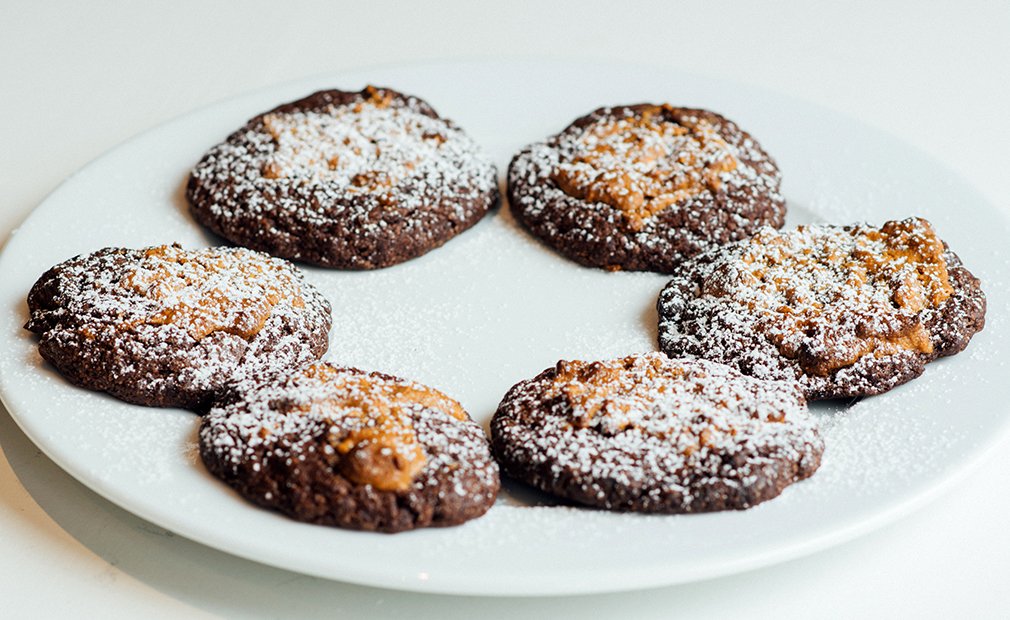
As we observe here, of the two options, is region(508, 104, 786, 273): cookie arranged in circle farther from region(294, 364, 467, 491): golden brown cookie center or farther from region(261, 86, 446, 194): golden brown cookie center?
region(294, 364, 467, 491): golden brown cookie center

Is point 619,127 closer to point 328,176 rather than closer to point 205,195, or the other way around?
point 328,176

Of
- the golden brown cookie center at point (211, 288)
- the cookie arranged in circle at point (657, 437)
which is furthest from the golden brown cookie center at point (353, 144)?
the cookie arranged in circle at point (657, 437)

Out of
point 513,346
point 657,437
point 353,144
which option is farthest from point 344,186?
point 657,437

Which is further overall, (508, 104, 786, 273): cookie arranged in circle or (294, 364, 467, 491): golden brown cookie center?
(508, 104, 786, 273): cookie arranged in circle

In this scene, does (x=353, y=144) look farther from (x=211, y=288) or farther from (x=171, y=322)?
(x=171, y=322)

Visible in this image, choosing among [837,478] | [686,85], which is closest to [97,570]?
[837,478]

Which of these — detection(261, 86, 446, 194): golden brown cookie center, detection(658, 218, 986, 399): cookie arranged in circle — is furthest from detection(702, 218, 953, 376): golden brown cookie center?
detection(261, 86, 446, 194): golden brown cookie center

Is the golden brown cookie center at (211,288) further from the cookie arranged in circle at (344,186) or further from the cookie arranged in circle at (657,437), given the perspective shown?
the cookie arranged in circle at (657,437)
